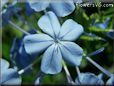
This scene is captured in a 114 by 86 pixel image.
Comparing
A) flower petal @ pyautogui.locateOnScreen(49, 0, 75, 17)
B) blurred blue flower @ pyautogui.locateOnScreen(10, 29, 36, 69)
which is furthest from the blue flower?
blurred blue flower @ pyautogui.locateOnScreen(10, 29, 36, 69)

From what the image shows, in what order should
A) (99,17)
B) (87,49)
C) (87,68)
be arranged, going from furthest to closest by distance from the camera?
(87,68)
(87,49)
(99,17)

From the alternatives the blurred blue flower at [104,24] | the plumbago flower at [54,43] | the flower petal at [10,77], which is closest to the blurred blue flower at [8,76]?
the flower petal at [10,77]

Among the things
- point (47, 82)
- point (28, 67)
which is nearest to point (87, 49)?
point (28, 67)

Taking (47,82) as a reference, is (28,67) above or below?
above

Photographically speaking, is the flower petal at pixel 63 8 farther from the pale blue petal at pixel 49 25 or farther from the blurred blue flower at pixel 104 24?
the blurred blue flower at pixel 104 24

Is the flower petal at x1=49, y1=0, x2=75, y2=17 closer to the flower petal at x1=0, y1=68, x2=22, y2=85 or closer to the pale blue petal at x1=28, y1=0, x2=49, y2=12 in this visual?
the pale blue petal at x1=28, y1=0, x2=49, y2=12

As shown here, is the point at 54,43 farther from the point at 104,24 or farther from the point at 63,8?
the point at 104,24

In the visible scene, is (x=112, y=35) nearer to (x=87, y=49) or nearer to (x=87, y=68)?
(x=87, y=49)
